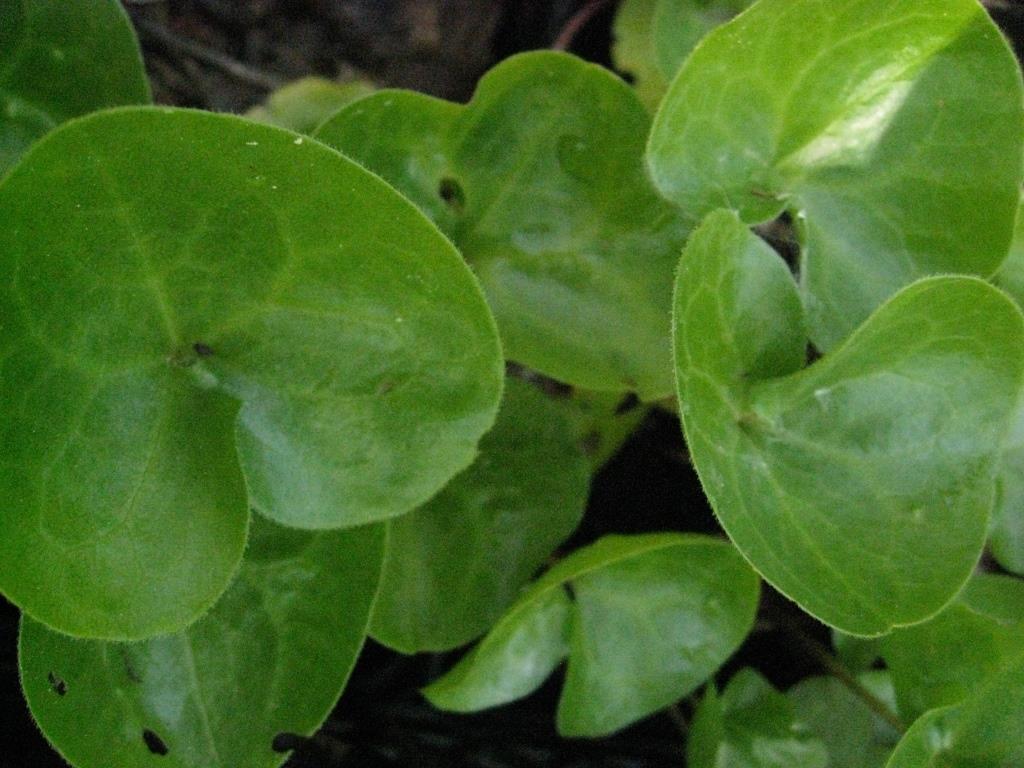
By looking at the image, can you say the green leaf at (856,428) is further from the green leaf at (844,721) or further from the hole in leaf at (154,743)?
the hole in leaf at (154,743)

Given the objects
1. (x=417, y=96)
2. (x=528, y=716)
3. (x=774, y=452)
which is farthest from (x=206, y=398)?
(x=528, y=716)

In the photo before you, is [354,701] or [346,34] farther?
[346,34]

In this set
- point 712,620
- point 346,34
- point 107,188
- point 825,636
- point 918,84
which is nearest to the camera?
point 107,188

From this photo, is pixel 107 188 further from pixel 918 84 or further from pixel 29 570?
pixel 918 84

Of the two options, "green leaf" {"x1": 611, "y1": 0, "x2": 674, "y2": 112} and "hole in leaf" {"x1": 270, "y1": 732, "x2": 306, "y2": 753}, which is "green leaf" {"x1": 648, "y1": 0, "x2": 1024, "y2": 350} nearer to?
"green leaf" {"x1": 611, "y1": 0, "x2": 674, "y2": 112}

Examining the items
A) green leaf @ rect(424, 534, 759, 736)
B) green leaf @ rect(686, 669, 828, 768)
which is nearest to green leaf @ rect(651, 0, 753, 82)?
green leaf @ rect(424, 534, 759, 736)

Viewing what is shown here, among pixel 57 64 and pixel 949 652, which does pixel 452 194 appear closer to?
pixel 57 64

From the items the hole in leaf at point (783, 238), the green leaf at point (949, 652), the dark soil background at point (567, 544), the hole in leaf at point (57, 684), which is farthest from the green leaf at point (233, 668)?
the hole in leaf at point (783, 238)
